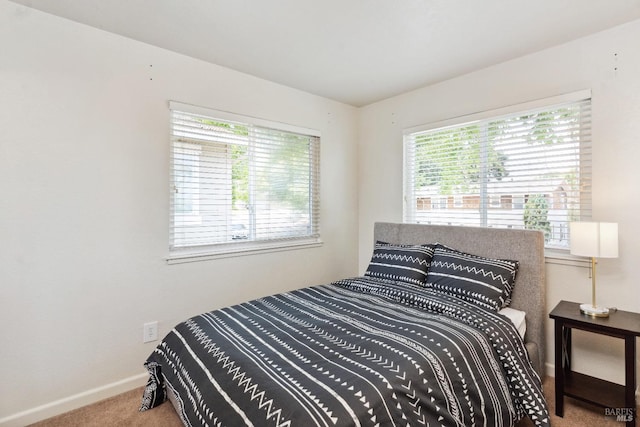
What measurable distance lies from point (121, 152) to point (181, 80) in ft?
2.44

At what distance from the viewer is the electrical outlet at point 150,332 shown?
→ 7.83 feet

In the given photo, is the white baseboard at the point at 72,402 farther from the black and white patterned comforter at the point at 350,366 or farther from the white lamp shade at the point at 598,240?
the white lamp shade at the point at 598,240

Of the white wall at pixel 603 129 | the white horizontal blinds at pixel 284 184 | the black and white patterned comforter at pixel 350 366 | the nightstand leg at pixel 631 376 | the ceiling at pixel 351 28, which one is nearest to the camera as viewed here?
the black and white patterned comforter at pixel 350 366

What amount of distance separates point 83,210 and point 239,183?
1.18 meters

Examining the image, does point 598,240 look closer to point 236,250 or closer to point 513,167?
point 513,167

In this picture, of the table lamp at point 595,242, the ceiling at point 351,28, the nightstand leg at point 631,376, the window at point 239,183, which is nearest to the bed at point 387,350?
the table lamp at point 595,242

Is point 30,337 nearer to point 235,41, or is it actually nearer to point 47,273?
point 47,273

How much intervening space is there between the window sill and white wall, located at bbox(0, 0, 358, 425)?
67mm

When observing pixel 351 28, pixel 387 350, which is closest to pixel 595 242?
pixel 387 350

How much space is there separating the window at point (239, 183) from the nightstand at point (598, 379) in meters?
2.24

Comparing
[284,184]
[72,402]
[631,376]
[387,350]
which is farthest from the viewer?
[284,184]

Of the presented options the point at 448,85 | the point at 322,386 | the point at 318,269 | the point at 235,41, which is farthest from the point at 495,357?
the point at 235,41

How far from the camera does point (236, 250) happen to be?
2881 millimetres

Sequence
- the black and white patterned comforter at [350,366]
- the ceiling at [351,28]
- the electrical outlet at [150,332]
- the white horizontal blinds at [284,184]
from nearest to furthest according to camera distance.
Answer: the black and white patterned comforter at [350,366] → the ceiling at [351,28] → the electrical outlet at [150,332] → the white horizontal blinds at [284,184]
